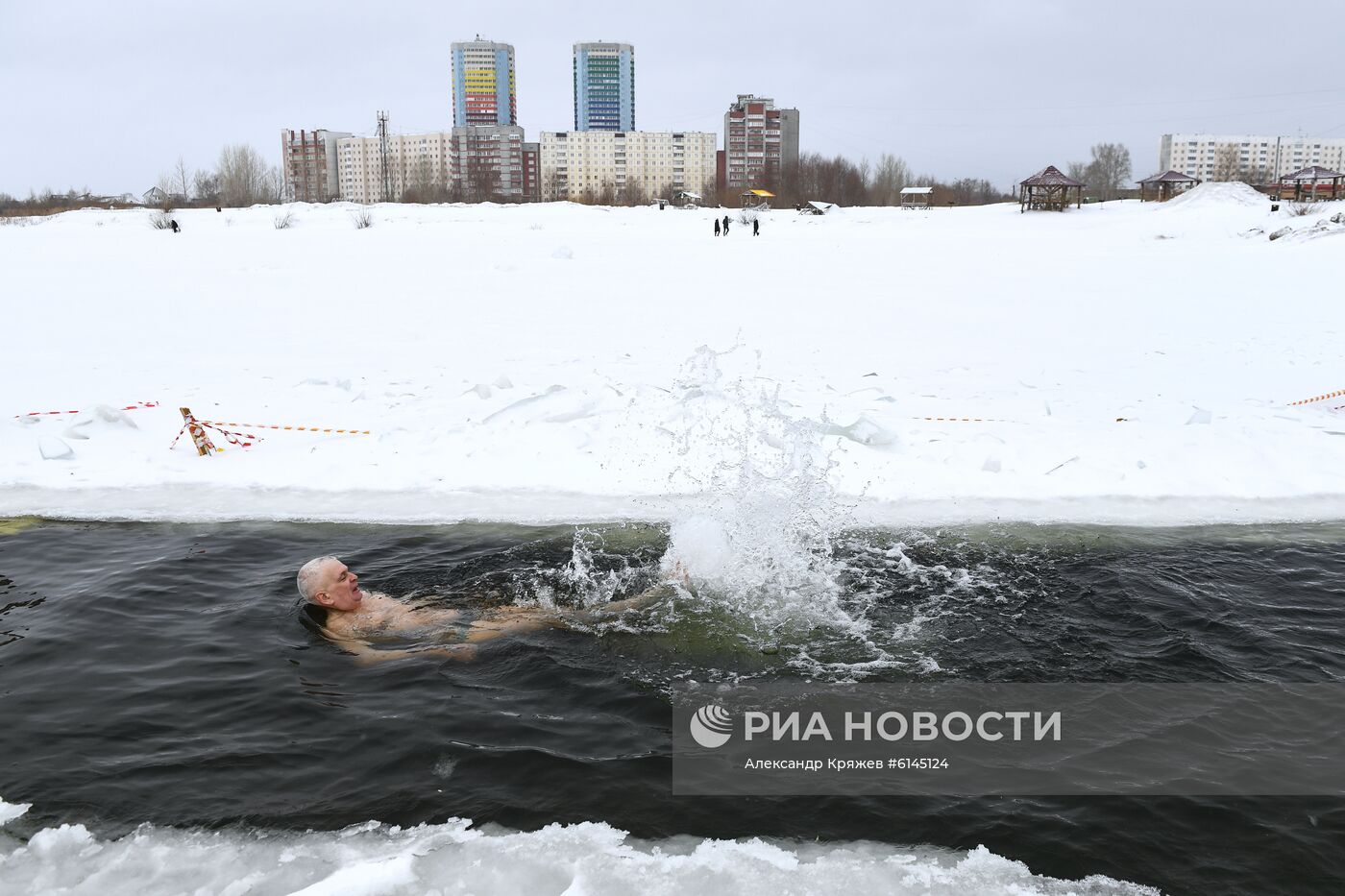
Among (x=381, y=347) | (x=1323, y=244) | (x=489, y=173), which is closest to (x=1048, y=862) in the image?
(x=381, y=347)

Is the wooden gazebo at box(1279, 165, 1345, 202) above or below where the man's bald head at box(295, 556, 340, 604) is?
above

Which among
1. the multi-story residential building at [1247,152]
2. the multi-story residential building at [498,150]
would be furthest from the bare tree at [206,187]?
the multi-story residential building at [1247,152]

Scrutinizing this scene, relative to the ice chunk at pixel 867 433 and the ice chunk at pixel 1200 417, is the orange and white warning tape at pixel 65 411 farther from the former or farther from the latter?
the ice chunk at pixel 1200 417

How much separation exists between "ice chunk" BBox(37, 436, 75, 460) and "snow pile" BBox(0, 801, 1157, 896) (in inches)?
297

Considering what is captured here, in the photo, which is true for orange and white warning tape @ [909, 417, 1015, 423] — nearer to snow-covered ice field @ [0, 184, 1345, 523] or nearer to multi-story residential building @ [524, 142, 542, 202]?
snow-covered ice field @ [0, 184, 1345, 523]

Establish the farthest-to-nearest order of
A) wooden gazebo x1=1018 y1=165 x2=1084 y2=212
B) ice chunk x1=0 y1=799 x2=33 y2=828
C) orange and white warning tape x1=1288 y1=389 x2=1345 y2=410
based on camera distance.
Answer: wooden gazebo x1=1018 y1=165 x2=1084 y2=212
orange and white warning tape x1=1288 y1=389 x2=1345 y2=410
ice chunk x1=0 y1=799 x2=33 y2=828

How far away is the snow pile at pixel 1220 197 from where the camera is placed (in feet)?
159

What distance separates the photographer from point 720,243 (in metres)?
36.1

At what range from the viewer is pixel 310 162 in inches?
4601

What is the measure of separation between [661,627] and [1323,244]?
32.5 m

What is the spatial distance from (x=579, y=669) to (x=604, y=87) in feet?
485

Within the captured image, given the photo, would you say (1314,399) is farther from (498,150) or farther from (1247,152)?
(1247,152)

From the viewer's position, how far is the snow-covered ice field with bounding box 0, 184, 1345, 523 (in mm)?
9414

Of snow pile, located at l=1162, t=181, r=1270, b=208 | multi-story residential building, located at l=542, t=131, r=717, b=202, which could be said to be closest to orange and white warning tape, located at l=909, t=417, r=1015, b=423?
snow pile, located at l=1162, t=181, r=1270, b=208
